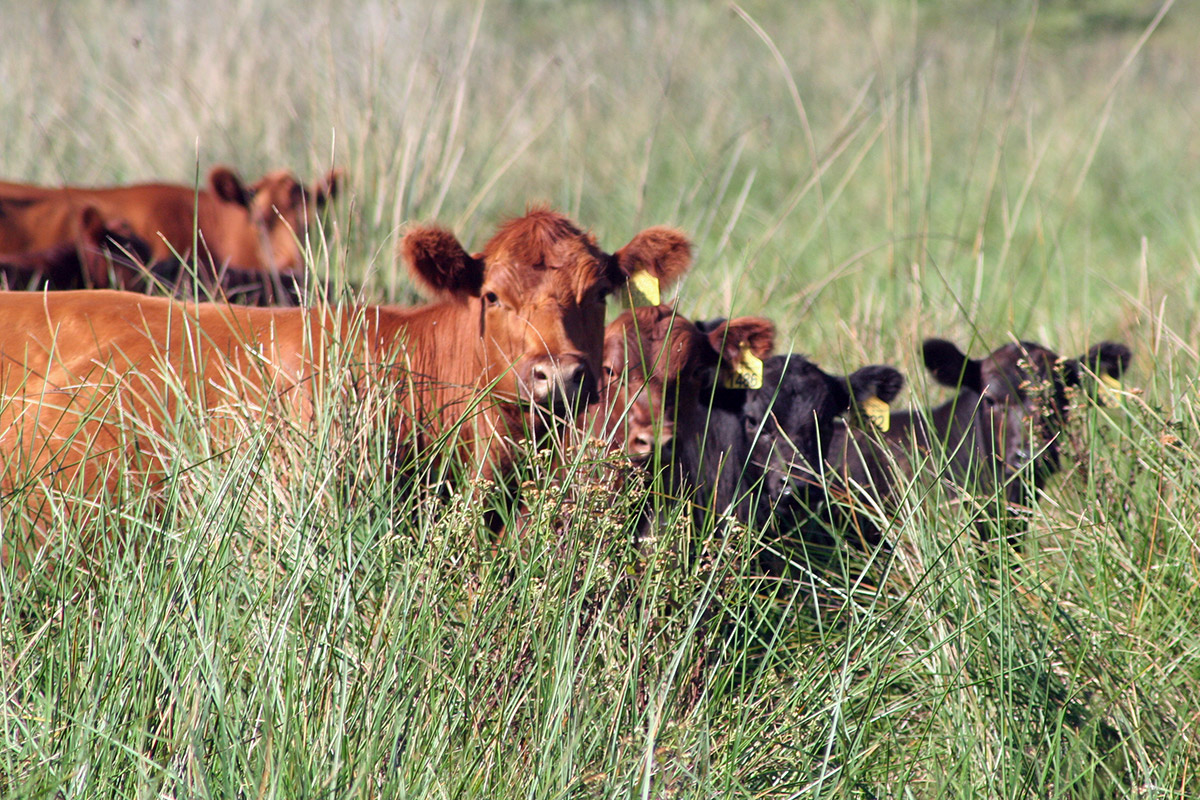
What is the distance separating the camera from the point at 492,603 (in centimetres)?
246

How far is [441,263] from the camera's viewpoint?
139 inches

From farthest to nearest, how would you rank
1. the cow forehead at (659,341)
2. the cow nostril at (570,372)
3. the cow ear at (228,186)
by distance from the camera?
the cow ear at (228,186), the cow forehead at (659,341), the cow nostril at (570,372)

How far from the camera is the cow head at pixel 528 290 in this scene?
3363 mm

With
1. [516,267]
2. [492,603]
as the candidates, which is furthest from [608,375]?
[492,603]

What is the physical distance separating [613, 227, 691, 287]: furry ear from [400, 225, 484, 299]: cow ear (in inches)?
18.8

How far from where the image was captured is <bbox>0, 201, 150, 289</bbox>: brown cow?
4887mm

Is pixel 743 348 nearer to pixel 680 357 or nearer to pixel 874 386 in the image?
pixel 680 357

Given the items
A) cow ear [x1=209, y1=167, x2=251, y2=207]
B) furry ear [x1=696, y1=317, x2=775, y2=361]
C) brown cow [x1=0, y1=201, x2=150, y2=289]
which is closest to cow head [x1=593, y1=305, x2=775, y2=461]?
furry ear [x1=696, y1=317, x2=775, y2=361]

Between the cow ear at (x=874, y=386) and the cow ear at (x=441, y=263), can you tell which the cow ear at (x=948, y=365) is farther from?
the cow ear at (x=441, y=263)

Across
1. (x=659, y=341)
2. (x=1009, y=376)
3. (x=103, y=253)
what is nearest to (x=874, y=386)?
(x=1009, y=376)

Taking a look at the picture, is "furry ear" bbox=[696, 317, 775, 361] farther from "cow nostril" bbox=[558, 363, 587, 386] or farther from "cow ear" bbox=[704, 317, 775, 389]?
"cow nostril" bbox=[558, 363, 587, 386]

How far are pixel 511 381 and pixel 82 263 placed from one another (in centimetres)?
263

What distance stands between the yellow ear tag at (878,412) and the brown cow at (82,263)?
2.99m

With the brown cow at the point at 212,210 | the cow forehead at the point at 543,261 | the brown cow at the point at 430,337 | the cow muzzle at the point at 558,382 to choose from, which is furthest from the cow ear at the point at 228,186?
the cow muzzle at the point at 558,382
